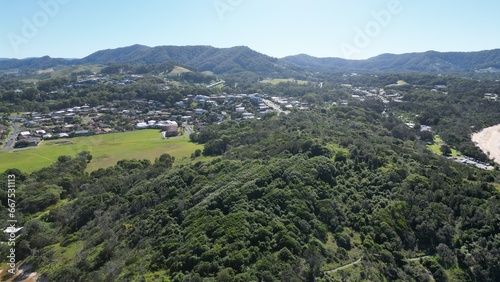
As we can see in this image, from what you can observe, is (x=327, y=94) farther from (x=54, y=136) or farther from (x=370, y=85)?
(x=54, y=136)

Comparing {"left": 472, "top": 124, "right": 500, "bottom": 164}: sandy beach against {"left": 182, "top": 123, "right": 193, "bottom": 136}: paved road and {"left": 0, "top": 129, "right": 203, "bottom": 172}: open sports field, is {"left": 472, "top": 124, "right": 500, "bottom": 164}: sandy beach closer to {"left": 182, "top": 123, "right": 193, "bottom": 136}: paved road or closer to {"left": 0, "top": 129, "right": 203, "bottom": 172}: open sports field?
{"left": 0, "top": 129, "right": 203, "bottom": 172}: open sports field

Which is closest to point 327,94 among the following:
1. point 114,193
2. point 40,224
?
point 114,193

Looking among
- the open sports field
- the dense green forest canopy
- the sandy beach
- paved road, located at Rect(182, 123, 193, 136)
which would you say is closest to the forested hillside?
the dense green forest canopy

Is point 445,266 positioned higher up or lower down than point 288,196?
lower down

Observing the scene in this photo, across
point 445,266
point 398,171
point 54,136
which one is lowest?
point 54,136

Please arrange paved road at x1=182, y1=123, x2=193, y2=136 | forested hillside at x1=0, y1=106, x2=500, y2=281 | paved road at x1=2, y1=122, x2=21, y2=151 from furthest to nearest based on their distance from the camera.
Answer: paved road at x1=182, y1=123, x2=193, y2=136 < paved road at x1=2, y1=122, x2=21, y2=151 < forested hillside at x1=0, y1=106, x2=500, y2=281

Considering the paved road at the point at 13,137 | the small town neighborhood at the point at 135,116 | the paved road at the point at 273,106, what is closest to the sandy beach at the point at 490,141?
the small town neighborhood at the point at 135,116

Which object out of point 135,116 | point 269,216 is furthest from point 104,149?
point 269,216
